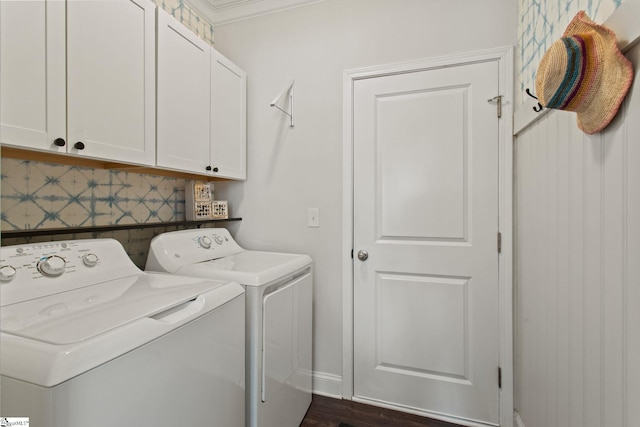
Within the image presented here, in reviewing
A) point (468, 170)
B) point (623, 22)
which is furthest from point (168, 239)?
point (623, 22)

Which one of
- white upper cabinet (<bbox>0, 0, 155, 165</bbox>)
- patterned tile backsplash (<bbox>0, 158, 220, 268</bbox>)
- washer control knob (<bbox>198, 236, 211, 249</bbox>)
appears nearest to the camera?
white upper cabinet (<bbox>0, 0, 155, 165</bbox>)

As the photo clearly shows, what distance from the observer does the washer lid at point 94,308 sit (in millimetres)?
701

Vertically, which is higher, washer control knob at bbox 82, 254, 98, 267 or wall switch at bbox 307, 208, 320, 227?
wall switch at bbox 307, 208, 320, 227

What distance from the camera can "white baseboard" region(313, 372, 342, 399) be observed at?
6.25 feet

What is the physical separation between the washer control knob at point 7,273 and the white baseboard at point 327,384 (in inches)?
64.6

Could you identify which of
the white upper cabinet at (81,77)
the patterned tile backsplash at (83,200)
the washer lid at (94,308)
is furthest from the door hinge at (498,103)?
the patterned tile backsplash at (83,200)

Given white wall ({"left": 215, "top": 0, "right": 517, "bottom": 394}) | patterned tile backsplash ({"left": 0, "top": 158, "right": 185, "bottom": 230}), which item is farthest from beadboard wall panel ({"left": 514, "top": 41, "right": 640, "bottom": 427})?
patterned tile backsplash ({"left": 0, "top": 158, "right": 185, "bottom": 230})

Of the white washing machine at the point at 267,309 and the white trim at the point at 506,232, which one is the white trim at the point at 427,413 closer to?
the white trim at the point at 506,232

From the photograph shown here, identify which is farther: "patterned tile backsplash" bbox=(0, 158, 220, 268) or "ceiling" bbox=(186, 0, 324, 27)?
"ceiling" bbox=(186, 0, 324, 27)

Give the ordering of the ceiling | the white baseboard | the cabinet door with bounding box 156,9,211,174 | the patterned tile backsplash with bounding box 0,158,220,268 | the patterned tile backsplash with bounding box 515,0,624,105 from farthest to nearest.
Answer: the ceiling < the white baseboard < the cabinet door with bounding box 156,9,211,174 < the patterned tile backsplash with bounding box 0,158,220,268 < the patterned tile backsplash with bounding box 515,0,624,105

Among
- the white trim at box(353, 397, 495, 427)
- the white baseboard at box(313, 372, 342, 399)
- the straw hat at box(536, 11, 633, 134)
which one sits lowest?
the white trim at box(353, 397, 495, 427)

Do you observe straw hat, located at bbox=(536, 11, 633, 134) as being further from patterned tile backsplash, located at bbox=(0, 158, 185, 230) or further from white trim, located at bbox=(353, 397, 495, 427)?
patterned tile backsplash, located at bbox=(0, 158, 185, 230)

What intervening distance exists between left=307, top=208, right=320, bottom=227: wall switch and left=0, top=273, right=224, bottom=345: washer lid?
35.6 inches

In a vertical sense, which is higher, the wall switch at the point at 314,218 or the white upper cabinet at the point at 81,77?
the white upper cabinet at the point at 81,77
